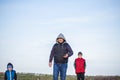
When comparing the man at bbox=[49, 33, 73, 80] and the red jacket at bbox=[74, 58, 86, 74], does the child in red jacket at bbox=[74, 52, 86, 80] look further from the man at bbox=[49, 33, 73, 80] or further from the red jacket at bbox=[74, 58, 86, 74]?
the man at bbox=[49, 33, 73, 80]

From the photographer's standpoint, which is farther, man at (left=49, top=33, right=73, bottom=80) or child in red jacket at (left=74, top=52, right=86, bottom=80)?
child in red jacket at (left=74, top=52, right=86, bottom=80)

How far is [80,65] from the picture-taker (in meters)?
22.0

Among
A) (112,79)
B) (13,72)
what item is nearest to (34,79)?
(112,79)

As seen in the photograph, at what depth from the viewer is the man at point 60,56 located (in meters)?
16.4

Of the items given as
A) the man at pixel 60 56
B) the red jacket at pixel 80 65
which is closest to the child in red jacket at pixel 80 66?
the red jacket at pixel 80 65

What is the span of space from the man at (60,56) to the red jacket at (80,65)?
557 cm

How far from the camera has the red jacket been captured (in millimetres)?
22031

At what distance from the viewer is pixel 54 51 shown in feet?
54.5

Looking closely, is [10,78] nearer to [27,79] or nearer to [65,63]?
[65,63]

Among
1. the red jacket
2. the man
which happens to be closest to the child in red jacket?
the red jacket

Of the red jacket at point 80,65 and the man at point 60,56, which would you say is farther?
the red jacket at point 80,65

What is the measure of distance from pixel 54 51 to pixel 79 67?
576 centimetres

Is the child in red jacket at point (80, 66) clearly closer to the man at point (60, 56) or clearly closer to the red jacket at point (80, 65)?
the red jacket at point (80, 65)

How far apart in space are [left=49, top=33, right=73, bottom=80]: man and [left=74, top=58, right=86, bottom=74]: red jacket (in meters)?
5.57
